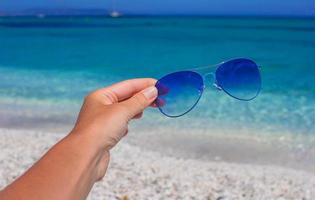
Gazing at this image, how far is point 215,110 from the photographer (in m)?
8.00

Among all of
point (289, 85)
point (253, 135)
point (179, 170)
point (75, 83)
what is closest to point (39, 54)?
point (75, 83)

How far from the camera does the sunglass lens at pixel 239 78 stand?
1952 mm

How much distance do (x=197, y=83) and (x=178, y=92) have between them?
0.08 meters

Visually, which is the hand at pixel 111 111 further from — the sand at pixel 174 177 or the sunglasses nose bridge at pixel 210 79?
the sand at pixel 174 177

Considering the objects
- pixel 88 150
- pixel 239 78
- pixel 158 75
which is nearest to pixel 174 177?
pixel 239 78

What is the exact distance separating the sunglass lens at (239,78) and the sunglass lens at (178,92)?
0.28ft

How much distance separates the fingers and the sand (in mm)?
2258

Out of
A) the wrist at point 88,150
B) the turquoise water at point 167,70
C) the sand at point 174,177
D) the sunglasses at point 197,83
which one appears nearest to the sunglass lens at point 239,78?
the sunglasses at point 197,83

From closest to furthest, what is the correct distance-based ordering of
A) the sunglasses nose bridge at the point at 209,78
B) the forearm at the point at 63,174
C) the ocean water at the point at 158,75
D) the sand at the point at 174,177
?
the forearm at the point at 63,174, the sunglasses nose bridge at the point at 209,78, the sand at the point at 174,177, the ocean water at the point at 158,75

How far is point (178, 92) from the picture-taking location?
1.89 meters

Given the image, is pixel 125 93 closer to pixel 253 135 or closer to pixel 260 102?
pixel 253 135

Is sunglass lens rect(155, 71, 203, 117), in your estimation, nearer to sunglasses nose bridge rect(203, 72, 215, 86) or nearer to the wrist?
sunglasses nose bridge rect(203, 72, 215, 86)

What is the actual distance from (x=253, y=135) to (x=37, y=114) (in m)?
3.17

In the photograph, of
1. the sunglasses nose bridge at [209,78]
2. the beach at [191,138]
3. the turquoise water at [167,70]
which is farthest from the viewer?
the turquoise water at [167,70]
